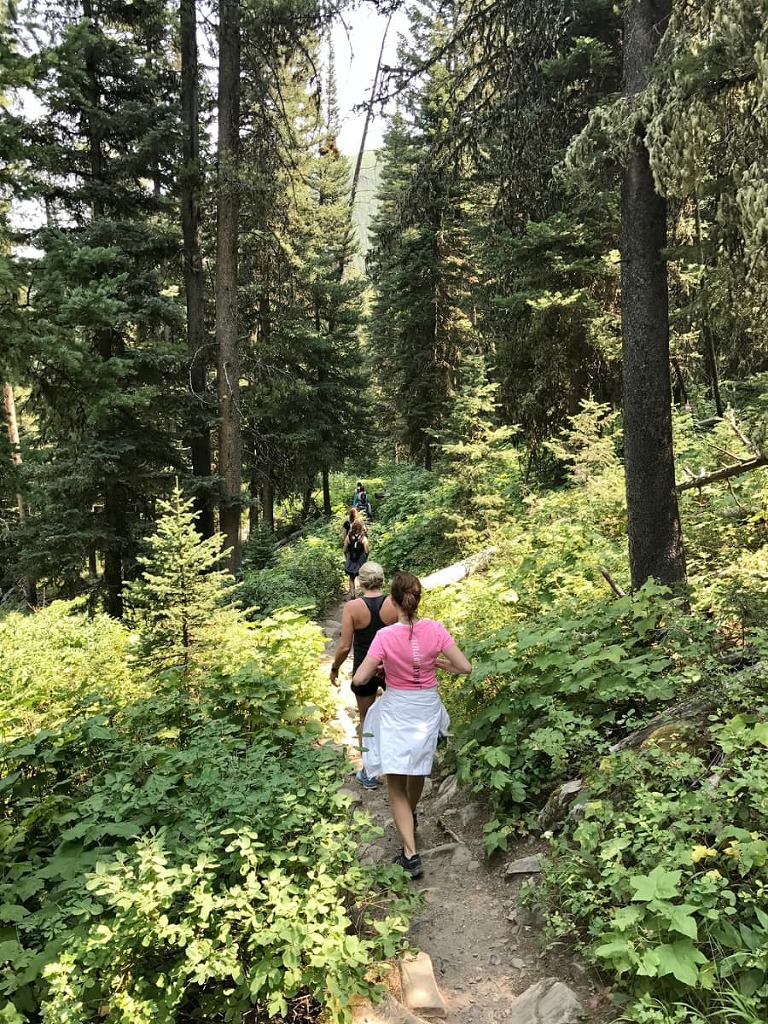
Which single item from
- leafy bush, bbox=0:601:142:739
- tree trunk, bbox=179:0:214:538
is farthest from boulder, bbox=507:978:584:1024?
tree trunk, bbox=179:0:214:538

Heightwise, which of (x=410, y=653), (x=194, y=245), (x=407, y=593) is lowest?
(x=410, y=653)

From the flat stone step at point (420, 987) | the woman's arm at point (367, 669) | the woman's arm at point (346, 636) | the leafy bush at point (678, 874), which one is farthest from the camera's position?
the woman's arm at point (346, 636)

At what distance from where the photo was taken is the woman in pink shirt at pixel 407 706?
4.38m

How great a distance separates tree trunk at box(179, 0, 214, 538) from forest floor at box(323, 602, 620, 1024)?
867 centimetres

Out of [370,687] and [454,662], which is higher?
[454,662]

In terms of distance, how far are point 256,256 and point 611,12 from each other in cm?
947

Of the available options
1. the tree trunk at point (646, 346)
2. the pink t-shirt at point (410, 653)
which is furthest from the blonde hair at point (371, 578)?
the tree trunk at point (646, 346)

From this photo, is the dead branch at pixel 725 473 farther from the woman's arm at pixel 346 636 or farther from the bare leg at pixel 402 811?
the bare leg at pixel 402 811

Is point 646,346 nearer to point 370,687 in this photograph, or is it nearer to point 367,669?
point 367,669

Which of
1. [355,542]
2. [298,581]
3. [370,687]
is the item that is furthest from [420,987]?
[298,581]

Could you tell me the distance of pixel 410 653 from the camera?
4410 millimetres

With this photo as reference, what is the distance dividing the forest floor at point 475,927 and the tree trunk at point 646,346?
2.85 metres

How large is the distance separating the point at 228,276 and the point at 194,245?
247cm

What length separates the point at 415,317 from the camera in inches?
841
